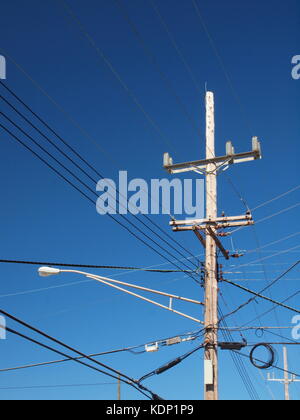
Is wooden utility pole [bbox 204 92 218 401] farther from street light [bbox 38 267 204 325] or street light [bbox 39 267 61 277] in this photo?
street light [bbox 39 267 61 277]

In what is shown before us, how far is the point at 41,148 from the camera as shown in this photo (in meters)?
12.1

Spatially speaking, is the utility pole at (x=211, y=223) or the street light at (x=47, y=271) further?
the utility pole at (x=211, y=223)

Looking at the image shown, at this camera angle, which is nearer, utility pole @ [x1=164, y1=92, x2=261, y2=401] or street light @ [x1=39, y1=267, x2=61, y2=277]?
street light @ [x1=39, y1=267, x2=61, y2=277]

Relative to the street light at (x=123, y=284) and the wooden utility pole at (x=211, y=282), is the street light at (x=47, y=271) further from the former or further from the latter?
the wooden utility pole at (x=211, y=282)

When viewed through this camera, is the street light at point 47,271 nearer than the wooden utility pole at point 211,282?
Yes

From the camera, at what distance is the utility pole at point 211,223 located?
55.0ft

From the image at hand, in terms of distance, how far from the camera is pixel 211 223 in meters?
18.0

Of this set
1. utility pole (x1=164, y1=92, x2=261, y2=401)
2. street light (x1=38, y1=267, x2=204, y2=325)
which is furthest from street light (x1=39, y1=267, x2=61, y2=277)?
utility pole (x1=164, y1=92, x2=261, y2=401)

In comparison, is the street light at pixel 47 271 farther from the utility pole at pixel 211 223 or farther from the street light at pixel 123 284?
the utility pole at pixel 211 223

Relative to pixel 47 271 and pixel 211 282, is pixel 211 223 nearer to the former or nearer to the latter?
pixel 211 282

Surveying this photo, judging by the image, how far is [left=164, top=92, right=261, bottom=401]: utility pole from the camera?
1675 cm

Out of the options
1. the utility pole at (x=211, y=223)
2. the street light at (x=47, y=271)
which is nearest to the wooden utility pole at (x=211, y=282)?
the utility pole at (x=211, y=223)

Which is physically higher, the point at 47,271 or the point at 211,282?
the point at 211,282

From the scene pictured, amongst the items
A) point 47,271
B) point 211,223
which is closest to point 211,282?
point 211,223
